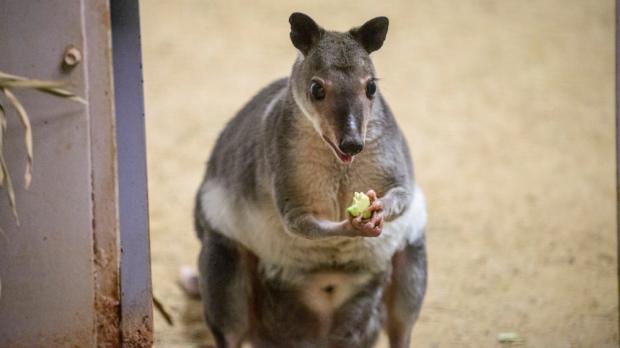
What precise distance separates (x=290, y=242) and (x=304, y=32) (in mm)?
994

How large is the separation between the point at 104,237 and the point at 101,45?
0.78 metres

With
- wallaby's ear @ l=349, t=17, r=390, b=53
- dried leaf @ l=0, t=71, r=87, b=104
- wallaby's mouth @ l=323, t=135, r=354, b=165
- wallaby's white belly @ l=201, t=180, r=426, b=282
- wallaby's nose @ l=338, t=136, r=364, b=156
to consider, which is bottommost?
wallaby's white belly @ l=201, t=180, r=426, b=282

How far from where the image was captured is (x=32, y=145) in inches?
166

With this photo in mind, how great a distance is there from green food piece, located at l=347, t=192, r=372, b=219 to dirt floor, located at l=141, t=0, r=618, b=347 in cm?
148

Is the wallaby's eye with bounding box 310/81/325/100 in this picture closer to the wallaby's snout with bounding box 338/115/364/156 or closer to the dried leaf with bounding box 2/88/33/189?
the wallaby's snout with bounding box 338/115/364/156

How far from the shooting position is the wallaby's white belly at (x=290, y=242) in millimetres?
4957

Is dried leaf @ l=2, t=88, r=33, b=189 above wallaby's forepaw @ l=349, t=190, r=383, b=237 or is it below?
above

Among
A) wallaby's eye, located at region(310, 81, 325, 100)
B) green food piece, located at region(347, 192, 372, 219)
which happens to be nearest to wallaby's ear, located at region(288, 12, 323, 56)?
wallaby's eye, located at region(310, 81, 325, 100)

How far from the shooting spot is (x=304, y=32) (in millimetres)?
4633

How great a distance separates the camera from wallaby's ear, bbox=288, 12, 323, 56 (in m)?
4.55

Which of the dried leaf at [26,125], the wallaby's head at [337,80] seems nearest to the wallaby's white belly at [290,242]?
the wallaby's head at [337,80]

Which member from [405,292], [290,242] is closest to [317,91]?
[290,242]

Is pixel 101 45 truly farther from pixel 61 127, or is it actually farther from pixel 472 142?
pixel 472 142

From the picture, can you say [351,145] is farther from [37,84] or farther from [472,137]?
[472,137]
